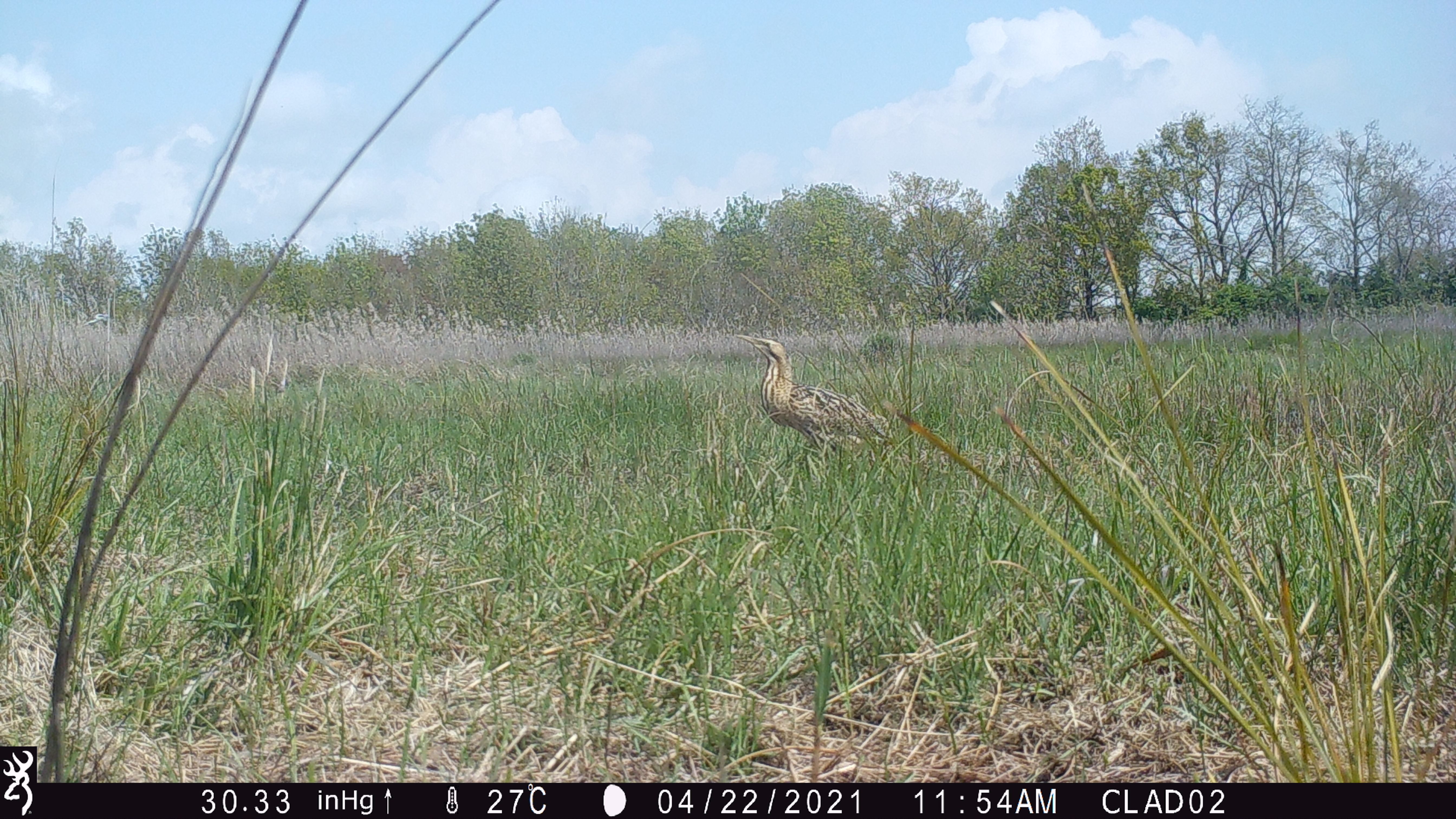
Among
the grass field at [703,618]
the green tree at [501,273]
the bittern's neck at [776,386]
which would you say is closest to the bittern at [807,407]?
A: the bittern's neck at [776,386]

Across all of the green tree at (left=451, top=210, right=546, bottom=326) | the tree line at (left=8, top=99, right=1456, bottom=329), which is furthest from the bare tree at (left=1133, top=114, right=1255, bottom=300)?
the green tree at (left=451, top=210, right=546, bottom=326)

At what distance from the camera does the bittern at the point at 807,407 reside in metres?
4.36

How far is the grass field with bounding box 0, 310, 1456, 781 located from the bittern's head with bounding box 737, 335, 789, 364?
1818 mm

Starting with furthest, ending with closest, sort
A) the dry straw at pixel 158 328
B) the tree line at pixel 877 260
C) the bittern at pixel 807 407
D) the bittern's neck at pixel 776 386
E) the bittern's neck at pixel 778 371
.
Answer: the tree line at pixel 877 260 < the bittern's neck at pixel 778 371 < the bittern's neck at pixel 776 386 < the bittern at pixel 807 407 < the dry straw at pixel 158 328

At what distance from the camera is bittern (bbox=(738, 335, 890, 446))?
14.3 ft

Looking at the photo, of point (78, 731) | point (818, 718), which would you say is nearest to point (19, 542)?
point (78, 731)

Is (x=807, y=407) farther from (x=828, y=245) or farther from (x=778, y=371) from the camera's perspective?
(x=828, y=245)

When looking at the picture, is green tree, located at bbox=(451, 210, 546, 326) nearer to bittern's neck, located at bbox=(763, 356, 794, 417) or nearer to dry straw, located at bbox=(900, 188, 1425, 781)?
bittern's neck, located at bbox=(763, 356, 794, 417)

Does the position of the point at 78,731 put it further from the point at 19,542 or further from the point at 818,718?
the point at 818,718

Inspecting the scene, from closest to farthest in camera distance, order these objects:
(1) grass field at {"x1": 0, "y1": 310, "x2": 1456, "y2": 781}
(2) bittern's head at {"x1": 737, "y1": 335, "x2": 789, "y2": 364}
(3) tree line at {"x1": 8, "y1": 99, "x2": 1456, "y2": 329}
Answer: (1) grass field at {"x1": 0, "y1": 310, "x2": 1456, "y2": 781}
(2) bittern's head at {"x1": 737, "y1": 335, "x2": 789, "y2": 364}
(3) tree line at {"x1": 8, "y1": 99, "x2": 1456, "y2": 329}
